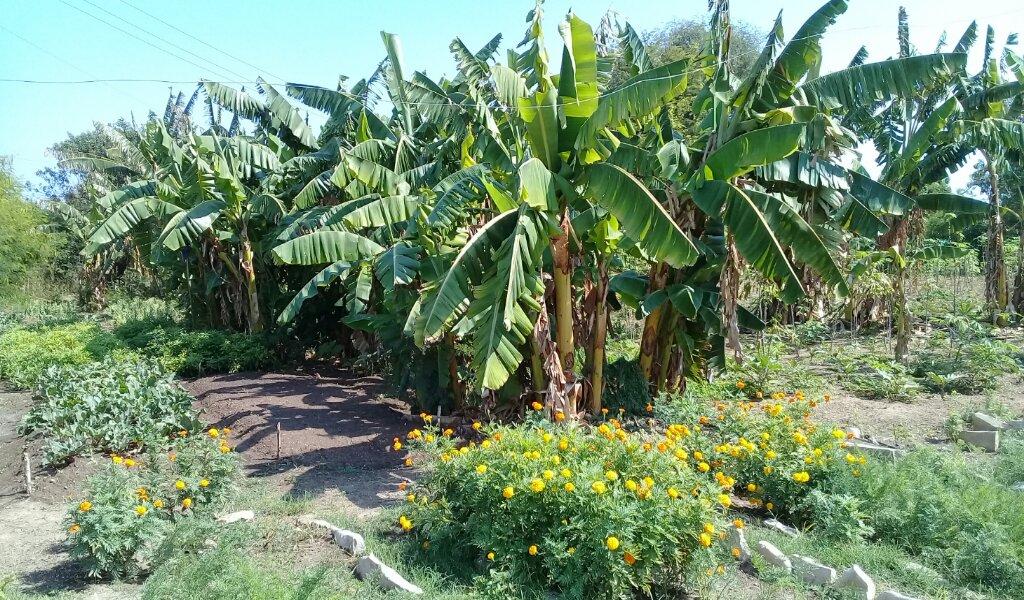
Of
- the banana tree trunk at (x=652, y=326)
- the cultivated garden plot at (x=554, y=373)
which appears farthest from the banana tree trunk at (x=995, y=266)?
the banana tree trunk at (x=652, y=326)

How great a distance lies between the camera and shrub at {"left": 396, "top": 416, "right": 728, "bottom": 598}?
3.96 metres

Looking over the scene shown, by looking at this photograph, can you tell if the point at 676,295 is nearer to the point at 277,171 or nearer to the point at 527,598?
the point at 527,598

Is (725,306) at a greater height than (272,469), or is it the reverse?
(725,306)

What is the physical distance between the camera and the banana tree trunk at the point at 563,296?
7.42 meters

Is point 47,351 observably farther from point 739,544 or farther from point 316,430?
point 739,544

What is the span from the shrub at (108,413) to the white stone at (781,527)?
5953 mm

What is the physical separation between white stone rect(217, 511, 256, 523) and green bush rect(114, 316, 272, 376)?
7.80 metres

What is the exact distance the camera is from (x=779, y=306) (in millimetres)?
15711

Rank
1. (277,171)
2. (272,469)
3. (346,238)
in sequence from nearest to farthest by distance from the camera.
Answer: (272,469)
(346,238)
(277,171)

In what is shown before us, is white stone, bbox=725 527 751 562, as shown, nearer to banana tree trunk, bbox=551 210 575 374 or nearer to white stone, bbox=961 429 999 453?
banana tree trunk, bbox=551 210 575 374

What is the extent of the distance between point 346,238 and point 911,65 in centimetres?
708

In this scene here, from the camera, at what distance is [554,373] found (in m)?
7.41

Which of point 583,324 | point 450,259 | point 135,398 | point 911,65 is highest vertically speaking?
point 911,65

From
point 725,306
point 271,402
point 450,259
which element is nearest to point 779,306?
point 725,306
